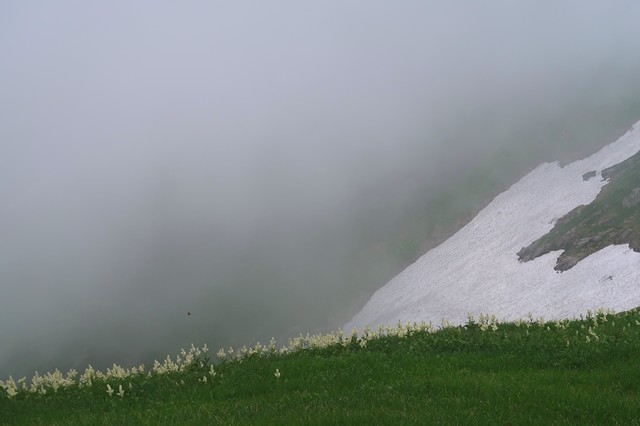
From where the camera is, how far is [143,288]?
475 ft

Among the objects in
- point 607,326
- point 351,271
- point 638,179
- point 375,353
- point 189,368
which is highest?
point 189,368

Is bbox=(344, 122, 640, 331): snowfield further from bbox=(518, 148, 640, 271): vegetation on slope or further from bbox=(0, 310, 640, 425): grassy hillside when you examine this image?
bbox=(0, 310, 640, 425): grassy hillside

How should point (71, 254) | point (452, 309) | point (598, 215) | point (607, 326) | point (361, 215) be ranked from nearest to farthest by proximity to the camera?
point (607, 326) < point (452, 309) < point (598, 215) < point (361, 215) < point (71, 254)

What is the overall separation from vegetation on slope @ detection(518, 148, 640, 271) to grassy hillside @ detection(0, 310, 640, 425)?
1734 inches

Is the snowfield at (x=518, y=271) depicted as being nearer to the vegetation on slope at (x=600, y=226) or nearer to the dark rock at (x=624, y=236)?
→ the dark rock at (x=624, y=236)

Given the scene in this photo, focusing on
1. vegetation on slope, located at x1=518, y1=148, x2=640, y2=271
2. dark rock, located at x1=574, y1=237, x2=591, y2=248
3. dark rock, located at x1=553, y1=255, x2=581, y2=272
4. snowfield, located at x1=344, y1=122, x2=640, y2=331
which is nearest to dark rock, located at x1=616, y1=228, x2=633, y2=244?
vegetation on slope, located at x1=518, y1=148, x2=640, y2=271

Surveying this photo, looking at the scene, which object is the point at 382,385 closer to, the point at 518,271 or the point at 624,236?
the point at 624,236

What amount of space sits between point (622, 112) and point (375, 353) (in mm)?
121819

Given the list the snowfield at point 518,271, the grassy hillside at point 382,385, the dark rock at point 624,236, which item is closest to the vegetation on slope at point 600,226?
the dark rock at point 624,236

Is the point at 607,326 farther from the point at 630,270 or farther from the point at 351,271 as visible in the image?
the point at 351,271

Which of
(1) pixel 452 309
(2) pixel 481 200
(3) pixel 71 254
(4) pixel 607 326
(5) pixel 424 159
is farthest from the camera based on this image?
(3) pixel 71 254

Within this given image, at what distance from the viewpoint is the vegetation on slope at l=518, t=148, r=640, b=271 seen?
189 feet

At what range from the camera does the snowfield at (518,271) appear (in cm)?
4903

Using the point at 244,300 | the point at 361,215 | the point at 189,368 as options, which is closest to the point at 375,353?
the point at 189,368
